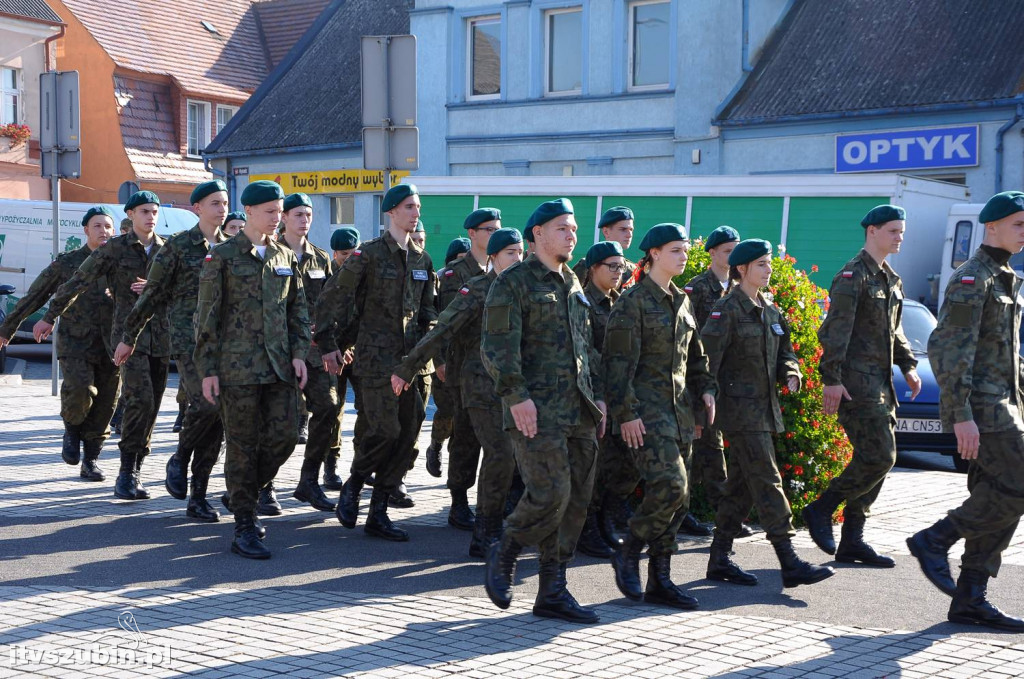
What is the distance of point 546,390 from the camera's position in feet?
23.0

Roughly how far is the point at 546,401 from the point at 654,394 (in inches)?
25.0

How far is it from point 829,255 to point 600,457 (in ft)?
38.3

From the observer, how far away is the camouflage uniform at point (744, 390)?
7953mm

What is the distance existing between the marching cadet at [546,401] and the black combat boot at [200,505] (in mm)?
3179

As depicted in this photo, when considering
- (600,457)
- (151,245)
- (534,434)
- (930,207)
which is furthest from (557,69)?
(534,434)

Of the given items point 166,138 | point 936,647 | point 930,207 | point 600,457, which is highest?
point 166,138

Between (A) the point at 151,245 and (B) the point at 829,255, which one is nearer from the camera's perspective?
(A) the point at 151,245

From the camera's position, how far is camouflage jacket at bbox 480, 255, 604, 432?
6930 mm

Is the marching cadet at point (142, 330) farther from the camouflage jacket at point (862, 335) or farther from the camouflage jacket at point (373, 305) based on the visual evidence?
the camouflage jacket at point (862, 335)

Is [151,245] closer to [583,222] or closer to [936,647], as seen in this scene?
[936,647]

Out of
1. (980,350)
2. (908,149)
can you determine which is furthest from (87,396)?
(908,149)

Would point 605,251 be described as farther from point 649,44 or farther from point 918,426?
point 649,44

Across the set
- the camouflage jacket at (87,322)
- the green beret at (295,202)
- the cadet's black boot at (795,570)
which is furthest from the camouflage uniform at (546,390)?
the camouflage jacket at (87,322)

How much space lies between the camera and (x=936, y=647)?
6.54 m
